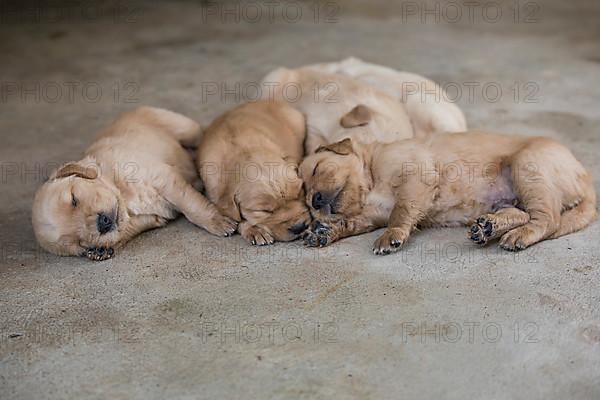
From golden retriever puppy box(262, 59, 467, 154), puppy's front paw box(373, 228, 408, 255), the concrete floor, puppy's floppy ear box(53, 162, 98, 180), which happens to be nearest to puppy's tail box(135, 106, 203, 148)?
golden retriever puppy box(262, 59, 467, 154)

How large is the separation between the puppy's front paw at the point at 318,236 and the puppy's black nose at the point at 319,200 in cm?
11

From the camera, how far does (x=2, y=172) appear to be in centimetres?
638

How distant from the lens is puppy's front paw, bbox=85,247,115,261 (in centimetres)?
491

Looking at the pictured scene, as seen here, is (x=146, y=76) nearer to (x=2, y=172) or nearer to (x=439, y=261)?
(x=2, y=172)

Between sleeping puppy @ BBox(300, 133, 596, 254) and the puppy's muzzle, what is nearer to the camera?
sleeping puppy @ BBox(300, 133, 596, 254)

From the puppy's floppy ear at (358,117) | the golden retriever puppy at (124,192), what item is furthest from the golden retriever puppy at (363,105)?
the golden retriever puppy at (124,192)

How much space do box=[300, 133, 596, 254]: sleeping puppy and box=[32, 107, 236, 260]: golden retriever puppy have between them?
673mm

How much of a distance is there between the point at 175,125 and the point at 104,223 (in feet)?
4.66

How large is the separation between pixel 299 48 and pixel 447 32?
5.96 feet

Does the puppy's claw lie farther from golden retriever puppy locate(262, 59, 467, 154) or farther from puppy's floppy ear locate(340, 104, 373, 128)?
puppy's floppy ear locate(340, 104, 373, 128)

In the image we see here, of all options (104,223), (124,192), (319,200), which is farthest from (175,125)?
(319,200)

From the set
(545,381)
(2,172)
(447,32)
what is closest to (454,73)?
(447,32)

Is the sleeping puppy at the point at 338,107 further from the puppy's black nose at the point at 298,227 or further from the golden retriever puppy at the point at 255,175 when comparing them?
the puppy's black nose at the point at 298,227

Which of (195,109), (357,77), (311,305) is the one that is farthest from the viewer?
(195,109)
